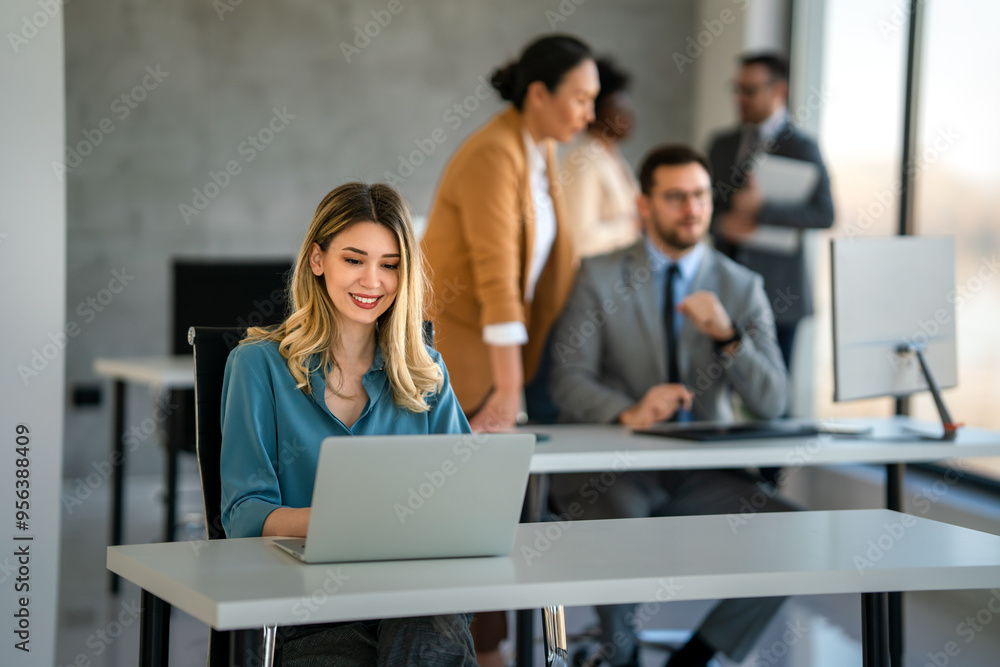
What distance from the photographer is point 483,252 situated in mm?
2701

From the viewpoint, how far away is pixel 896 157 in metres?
4.40

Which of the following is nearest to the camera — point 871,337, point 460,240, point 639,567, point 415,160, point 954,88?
point 639,567

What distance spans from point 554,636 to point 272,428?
0.56 meters

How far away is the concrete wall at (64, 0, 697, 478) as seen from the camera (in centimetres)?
498

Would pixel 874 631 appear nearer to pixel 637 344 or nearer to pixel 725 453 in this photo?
pixel 725 453

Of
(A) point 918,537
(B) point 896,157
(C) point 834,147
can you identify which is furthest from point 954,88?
(A) point 918,537

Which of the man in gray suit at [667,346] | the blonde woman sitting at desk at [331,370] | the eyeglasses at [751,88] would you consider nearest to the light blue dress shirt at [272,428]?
the blonde woman sitting at desk at [331,370]

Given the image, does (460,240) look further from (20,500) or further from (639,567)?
(639,567)

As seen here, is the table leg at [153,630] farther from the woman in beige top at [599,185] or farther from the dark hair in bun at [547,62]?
the woman in beige top at [599,185]

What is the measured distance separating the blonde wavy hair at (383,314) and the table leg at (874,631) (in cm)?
79

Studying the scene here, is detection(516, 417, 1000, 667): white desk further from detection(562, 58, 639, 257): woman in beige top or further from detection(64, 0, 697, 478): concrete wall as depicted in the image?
detection(64, 0, 697, 478): concrete wall

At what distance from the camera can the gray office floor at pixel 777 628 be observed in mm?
2938

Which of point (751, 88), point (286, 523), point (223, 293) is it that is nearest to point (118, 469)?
point (223, 293)

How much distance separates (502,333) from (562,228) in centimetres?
45
